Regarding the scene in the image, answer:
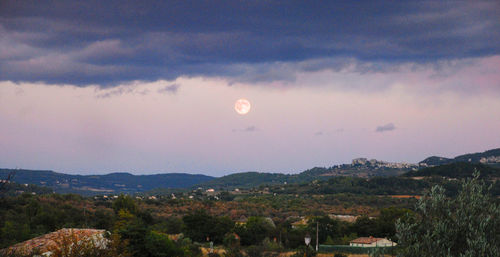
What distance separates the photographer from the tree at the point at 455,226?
12422mm

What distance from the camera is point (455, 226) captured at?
13070 mm

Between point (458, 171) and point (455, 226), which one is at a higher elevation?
point (458, 171)

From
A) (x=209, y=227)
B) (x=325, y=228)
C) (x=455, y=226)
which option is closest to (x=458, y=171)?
(x=325, y=228)

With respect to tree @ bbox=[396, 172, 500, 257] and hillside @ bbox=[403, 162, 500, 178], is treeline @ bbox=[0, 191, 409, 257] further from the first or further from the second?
hillside @ bbox=[403, 162, 500, 178]

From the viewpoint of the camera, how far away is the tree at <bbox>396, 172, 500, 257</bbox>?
12422 mm

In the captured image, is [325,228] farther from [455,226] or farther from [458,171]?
[458,171]

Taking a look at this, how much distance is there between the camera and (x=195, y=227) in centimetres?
5341

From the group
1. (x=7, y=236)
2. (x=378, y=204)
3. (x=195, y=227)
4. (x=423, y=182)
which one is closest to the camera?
(x=7, y=236)

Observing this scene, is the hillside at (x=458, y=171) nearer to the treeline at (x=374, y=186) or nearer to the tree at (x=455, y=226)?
the treeline at (x=374, y=186)

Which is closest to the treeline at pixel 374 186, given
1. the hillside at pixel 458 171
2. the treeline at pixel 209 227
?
the hillside at pixel 458 171

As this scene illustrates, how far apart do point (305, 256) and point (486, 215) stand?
18110 millimetres

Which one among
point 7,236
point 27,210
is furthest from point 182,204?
point 7,236

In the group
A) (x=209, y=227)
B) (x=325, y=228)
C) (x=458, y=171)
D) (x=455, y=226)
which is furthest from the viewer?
(x=458, y=171)

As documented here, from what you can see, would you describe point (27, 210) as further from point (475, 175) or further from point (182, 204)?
point (475, 175)
